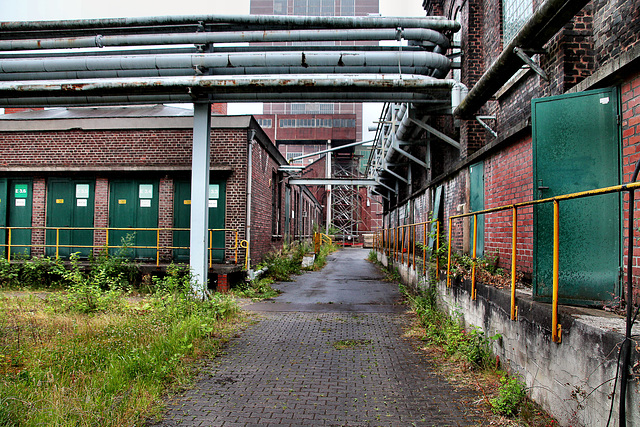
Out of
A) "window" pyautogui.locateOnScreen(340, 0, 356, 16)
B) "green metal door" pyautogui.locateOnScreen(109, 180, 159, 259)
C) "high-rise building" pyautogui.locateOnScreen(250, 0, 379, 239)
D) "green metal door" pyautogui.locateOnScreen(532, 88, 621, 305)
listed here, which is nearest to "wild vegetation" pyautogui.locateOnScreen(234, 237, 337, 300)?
"green metal door" pyautogui.locateOnScreen(109, 180, 159, 259)

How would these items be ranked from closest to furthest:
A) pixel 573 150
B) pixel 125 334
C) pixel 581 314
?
pixel 581 314
pixel 573 150
pixel 125 334

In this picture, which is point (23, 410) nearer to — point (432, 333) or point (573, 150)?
point (432, 333)

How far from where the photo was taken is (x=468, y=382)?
3.99m

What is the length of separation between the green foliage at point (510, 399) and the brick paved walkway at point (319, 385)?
239 mm

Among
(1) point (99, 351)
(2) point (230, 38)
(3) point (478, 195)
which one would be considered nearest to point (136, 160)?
(2) point (230, 38)

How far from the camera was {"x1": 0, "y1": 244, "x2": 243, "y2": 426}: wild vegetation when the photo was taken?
3.15 m

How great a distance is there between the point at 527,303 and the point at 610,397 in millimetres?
1154

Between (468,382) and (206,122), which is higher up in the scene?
(206,122)

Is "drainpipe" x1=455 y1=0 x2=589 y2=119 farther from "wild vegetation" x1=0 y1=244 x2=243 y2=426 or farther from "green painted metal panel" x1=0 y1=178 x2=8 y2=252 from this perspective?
"green painted metal panel" x1=0 y1=178 x2=8 y2=252

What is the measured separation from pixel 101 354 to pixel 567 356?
4190 millimetres

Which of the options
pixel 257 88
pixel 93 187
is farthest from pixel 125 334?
pixel 93 187

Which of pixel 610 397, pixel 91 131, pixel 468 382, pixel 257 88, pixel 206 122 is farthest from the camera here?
pixel 91 131

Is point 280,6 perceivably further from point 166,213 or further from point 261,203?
point 166,213

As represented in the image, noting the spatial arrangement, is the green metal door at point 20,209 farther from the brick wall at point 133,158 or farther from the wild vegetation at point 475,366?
the wild vegetation at point 475,366
